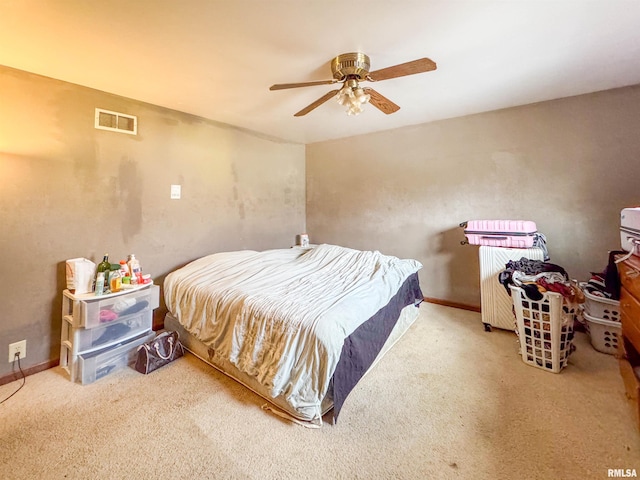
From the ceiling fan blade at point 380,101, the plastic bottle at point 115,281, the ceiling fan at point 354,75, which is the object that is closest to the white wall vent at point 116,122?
the plastic bottle at point 115,281

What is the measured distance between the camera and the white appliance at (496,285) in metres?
2.45

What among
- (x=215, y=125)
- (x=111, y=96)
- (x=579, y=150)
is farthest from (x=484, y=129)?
(x=111, y=96)

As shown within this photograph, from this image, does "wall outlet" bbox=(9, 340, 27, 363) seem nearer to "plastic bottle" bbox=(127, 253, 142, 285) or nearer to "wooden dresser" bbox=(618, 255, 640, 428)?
"plastic bottle" bbox=(127, 253, 142, 285)

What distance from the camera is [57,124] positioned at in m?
2.04

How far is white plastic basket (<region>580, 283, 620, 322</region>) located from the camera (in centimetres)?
204

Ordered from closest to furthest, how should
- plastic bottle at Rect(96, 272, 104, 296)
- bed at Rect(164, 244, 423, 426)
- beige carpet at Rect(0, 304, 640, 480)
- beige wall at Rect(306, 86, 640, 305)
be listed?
1. beige carpet at Rect(0, 304, 640, 480)
2. bed at Rect(164, 244, 423, 426)
3. plastic bottle at Rect(96, 272, 104, 296)
4. beige wall at Rect(306, 86, 640, 305)

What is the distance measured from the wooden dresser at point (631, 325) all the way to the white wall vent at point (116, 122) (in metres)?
3.78

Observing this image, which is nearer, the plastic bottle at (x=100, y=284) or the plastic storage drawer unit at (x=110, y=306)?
the plastic storage drawer unit at (x=110, y=306)

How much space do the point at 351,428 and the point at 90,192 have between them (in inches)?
106

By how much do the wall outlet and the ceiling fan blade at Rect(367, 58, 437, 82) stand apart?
316cm

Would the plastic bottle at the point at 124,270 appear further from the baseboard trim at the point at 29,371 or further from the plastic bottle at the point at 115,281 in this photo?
the baseboard trim at the point at 29,371

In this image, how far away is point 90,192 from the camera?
221cm

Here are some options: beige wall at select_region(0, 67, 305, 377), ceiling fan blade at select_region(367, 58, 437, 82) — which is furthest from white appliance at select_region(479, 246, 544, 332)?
beige wall at select_region(0, 67, 305, 377)

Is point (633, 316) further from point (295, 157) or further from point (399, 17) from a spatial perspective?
point (295, 157)
